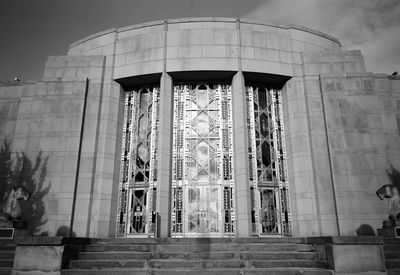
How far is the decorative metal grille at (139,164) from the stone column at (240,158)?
355 centimetres

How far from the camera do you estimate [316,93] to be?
15727mm

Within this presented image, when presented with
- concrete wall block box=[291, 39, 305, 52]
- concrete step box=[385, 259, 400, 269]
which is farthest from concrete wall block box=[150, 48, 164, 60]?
concrete step box=[385, 259, 400, 269]

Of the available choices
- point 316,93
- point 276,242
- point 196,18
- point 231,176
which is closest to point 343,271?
point 276,242

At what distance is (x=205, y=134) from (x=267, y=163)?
10.3 feet

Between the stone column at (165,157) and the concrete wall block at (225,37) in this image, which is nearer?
the stone column at (165,157)

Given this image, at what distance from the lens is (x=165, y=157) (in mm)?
14797

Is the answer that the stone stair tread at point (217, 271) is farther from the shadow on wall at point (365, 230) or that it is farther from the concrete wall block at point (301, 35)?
the concrete wall block at point (301, 35)

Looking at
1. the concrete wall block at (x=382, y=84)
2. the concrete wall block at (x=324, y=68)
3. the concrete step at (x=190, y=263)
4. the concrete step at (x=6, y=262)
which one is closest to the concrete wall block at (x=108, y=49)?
the concrete wall block at (x=324, y=68)

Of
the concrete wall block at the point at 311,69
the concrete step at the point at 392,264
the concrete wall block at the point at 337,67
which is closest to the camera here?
the concrete step at the point at 392,264

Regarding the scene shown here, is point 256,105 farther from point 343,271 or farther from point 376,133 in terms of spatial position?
point 343,271

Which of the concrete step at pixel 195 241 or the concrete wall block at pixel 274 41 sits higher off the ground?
the concrete wall block at pixel 274 41

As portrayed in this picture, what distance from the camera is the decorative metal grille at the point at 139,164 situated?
14.9 metres

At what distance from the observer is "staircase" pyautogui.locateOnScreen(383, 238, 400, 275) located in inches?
393

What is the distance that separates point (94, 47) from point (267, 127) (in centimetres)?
950
